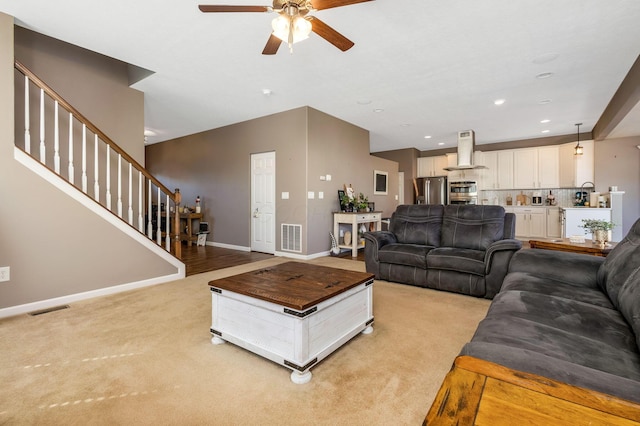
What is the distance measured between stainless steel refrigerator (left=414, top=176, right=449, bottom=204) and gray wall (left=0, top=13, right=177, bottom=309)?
7.48 meters

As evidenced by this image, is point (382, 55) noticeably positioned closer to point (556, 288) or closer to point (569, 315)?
point (556, 288)

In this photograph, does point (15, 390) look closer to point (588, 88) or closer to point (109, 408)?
point (109, 408)

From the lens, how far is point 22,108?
3217 mm

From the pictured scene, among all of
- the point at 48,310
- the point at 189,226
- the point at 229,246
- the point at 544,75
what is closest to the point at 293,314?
the point at 48,310

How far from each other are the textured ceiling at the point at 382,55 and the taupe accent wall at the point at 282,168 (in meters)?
0.44

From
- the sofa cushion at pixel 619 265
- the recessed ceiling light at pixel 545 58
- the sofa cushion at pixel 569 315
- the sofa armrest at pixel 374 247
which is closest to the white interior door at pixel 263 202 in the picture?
the sofa armrest at pixel 374 247

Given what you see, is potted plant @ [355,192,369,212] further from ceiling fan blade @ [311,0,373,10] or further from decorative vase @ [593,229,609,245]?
ceiling fan blade @ [311,0,373,10]

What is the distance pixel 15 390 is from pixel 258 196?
14.8 feet

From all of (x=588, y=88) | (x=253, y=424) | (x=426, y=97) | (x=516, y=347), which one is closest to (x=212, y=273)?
(x=253, y=424)

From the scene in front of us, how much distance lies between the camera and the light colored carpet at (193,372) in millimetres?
1417

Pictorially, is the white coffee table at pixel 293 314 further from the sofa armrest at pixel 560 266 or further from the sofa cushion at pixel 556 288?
the sofa armrest at pixel 560 266

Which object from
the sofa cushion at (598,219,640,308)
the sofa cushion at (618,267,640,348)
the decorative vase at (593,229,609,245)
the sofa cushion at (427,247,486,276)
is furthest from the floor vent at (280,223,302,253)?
the sofa cushion at (618,267,640,348)

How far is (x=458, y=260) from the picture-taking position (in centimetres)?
318

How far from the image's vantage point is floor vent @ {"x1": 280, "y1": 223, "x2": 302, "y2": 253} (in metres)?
5.24
